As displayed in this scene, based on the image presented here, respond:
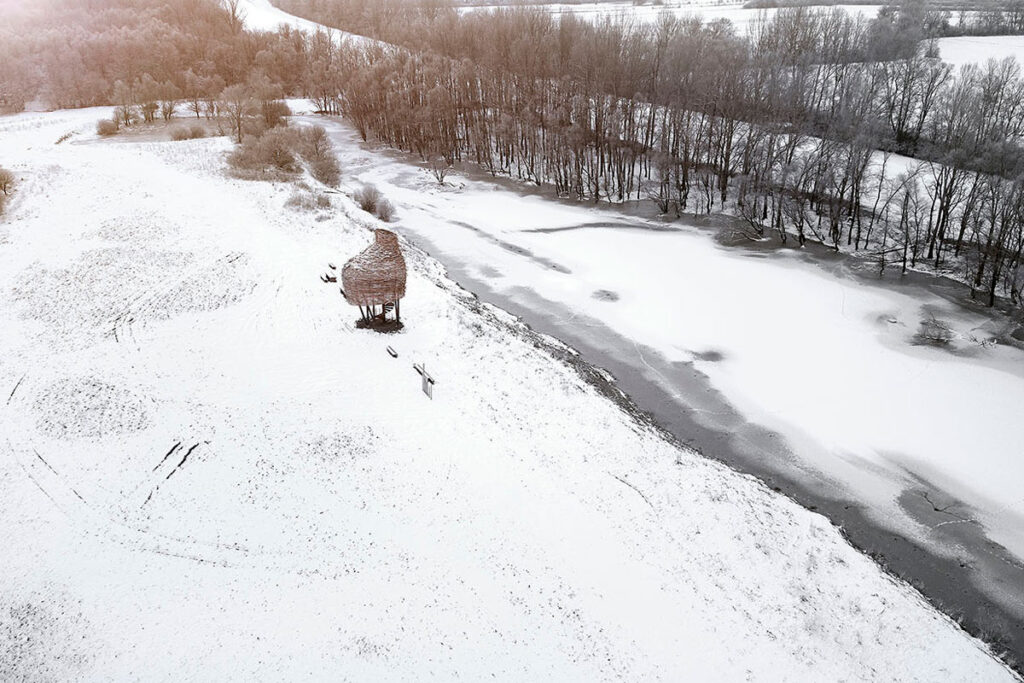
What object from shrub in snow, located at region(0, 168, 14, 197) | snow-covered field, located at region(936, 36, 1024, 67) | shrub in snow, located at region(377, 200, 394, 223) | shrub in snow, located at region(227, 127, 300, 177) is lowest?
shrub in snow, located at region(377, 200, 394, 223)

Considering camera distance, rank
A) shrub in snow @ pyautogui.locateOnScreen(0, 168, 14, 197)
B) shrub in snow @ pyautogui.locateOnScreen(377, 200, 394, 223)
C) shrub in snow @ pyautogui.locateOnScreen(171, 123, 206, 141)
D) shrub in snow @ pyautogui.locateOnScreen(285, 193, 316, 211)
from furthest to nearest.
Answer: shrub in snow @ pyautogui.locateOnScreen(171, 123, 206, 141) → shrub in snow @ pyautogui.locateOnScreen(377, 200, 394, 223) → shrub in snow @ pyautogui.locateOnScreen(285, 193, 316, 211) → shrub in snow @ pyautogui.locateOnScreen(0, 168, 14, 197)

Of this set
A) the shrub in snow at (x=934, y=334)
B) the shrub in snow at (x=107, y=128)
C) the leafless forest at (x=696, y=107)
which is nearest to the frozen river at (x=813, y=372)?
the shrub in snow at (x=934, y=334)

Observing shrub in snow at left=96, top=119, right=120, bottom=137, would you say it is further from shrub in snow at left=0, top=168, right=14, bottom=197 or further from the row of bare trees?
the row of bare trees

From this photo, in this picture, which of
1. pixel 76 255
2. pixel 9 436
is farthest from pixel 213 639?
pixel 76 255

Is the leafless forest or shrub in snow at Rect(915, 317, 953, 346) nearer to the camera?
shrub in snow at Rect(915, 317, 953, 346)

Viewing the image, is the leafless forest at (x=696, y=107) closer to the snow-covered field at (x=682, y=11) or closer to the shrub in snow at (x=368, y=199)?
the snow-covered field at (x=682, y=11)

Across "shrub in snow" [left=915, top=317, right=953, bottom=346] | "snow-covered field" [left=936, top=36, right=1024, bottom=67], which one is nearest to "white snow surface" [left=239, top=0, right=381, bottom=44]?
"snow-covered field" [left=936, top=36, right=1024, bottom=67]
